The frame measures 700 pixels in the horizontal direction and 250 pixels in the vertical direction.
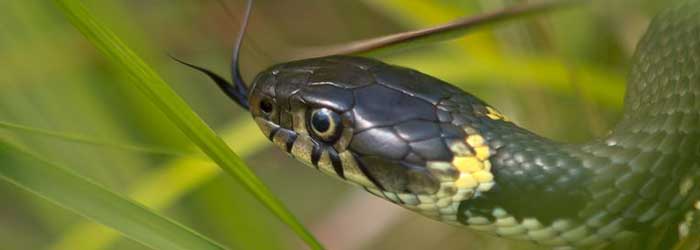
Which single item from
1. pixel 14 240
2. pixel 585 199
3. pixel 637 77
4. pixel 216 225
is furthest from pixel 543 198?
pixel 14 240

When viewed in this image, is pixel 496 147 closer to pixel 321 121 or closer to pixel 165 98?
pixel 321 121

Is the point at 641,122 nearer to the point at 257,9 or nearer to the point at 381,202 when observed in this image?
the point at 381,202

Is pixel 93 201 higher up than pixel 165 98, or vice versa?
pixel 165 98

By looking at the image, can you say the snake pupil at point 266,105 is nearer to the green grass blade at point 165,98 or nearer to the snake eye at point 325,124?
the snake eye at point 325,124

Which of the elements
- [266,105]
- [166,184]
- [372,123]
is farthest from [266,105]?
[166,184]

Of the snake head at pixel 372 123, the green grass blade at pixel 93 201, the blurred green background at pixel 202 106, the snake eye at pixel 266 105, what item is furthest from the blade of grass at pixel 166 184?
the green grass blade at pixel 93 201

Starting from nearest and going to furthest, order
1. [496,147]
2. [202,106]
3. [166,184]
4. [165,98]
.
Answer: [165,98] < [496,147] < [166,184] < [202,106]

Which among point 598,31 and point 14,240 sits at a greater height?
point 598,31

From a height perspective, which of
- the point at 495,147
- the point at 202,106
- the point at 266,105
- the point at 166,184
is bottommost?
the point at 166,184
